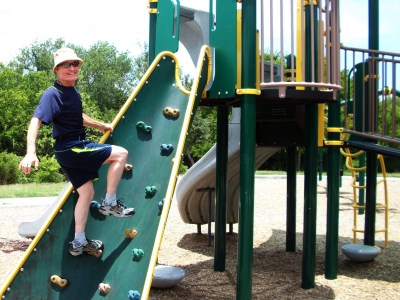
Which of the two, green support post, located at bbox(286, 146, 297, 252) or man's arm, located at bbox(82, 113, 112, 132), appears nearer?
man's arm, located at bbox(82, 113, 112, 132)

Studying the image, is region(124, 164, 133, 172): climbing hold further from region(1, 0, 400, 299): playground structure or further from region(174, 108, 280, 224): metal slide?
region(174, 108, 280, 224): metal slide

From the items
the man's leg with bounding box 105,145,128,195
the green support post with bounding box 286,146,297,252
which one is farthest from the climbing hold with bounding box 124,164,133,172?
the green support post with bounding box 286,146,297,252

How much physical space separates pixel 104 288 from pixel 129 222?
59 cm

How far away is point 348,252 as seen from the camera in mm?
7016

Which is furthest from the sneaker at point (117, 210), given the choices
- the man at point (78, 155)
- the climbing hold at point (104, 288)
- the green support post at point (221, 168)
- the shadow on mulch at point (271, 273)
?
the green support post at point (221, 168)

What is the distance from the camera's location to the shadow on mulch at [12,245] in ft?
26.6

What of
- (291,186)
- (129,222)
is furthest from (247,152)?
(291,186)

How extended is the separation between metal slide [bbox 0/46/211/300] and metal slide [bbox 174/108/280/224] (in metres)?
2.22

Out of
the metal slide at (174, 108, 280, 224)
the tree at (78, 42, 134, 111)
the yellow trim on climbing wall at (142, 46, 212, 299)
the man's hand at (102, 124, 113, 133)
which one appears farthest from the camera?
the tree at (78, 42, 134, 111)

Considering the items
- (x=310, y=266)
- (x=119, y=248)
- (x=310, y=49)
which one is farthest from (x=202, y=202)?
(x=119, y=248)

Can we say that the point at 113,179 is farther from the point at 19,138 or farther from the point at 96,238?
the point at 19,138

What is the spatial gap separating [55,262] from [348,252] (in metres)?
4.24

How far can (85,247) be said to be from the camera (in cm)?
404

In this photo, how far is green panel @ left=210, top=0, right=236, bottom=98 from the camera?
16.5 feet
